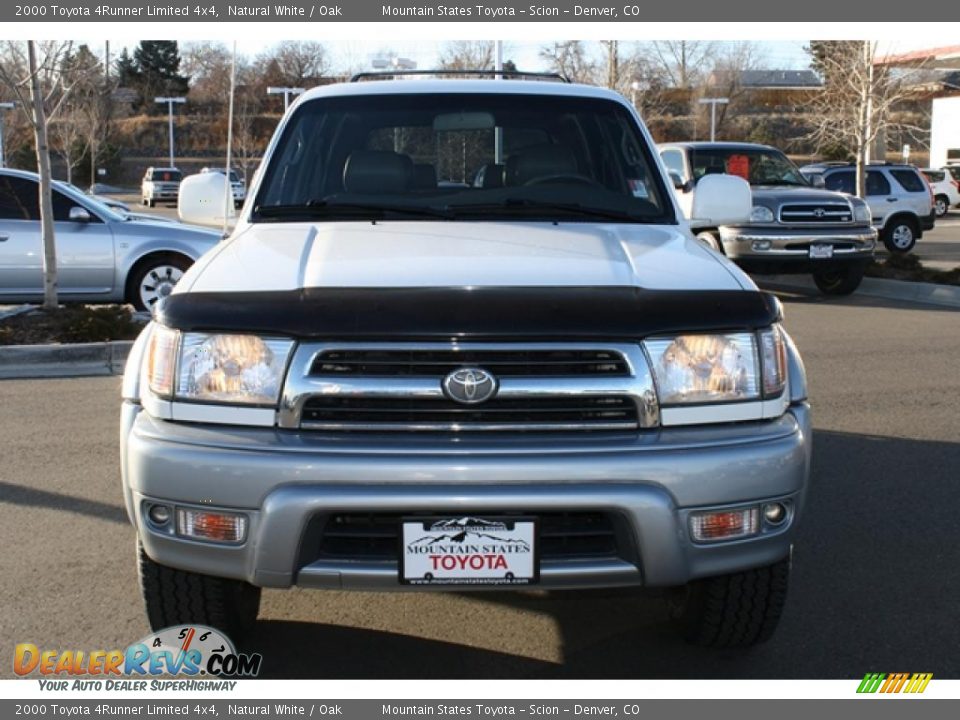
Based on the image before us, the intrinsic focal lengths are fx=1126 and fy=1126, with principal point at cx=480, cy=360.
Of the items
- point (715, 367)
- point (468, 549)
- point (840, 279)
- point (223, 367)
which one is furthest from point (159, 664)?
point (840, 279)

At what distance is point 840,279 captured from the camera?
13.6 metres

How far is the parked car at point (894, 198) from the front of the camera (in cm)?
1992

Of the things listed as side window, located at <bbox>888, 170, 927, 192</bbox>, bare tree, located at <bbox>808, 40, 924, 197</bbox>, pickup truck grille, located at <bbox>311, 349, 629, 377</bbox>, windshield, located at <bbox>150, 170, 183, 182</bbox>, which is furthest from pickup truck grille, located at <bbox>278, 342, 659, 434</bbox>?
windshield, located at <bbox>150, 170, 183, 182</bbox>

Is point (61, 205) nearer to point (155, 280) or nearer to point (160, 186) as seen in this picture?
point (155, 280)

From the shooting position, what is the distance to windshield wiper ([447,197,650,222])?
428 centimetres

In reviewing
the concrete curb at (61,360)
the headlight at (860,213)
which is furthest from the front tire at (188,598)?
the headlight at (860,213)

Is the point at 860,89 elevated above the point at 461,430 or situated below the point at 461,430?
above

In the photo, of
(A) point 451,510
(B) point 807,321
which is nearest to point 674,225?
(A) point 451,510

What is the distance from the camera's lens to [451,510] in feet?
9.64

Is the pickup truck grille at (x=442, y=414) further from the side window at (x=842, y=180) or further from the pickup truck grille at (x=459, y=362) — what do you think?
the side window at (x=842, y=180)

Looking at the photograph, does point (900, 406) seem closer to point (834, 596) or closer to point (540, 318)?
point (834, 596)

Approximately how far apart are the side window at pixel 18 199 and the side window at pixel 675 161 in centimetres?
780

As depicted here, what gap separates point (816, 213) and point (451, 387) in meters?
11.1

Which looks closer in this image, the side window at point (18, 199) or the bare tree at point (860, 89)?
the side window at point (18, 199)
